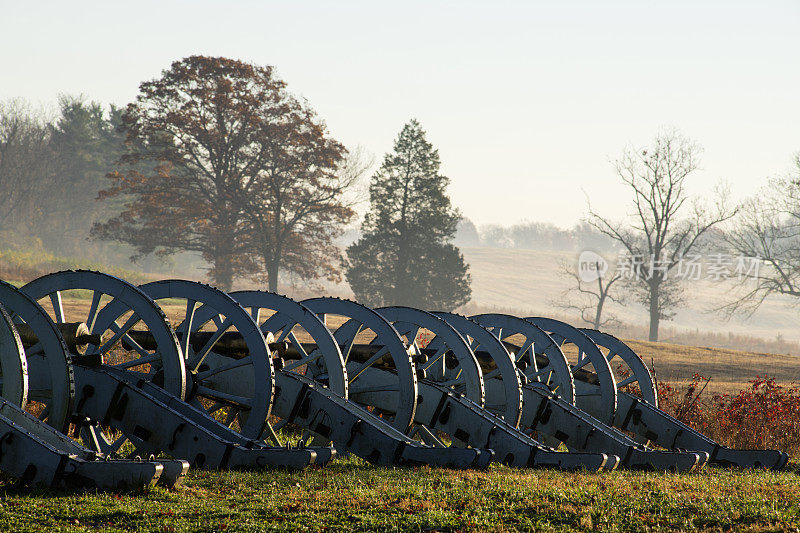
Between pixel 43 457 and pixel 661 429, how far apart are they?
9.46 meters

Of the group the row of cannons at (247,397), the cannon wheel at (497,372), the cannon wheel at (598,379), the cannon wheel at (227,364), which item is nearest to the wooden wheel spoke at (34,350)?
the row of cannons at (247,397)

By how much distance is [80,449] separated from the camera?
625 cm

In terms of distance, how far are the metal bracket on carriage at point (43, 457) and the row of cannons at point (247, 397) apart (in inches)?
0.4

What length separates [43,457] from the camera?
594cm

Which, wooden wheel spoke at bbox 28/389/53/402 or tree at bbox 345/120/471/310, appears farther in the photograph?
tree at bbox 345/120/471/310

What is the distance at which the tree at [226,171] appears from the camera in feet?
135

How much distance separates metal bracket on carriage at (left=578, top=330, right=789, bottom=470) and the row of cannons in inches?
1.2

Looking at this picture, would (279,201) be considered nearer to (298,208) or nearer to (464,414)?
(298,208)

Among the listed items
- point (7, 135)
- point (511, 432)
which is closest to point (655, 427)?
point (511, 432)

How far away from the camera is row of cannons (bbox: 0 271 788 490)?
6.57 metres

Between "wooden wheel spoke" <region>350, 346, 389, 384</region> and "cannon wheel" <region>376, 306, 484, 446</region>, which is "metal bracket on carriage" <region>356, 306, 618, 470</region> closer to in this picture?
"cannon wheel" <region>376, 306, 484, 446</region>

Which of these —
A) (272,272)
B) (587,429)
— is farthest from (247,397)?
(272,272)

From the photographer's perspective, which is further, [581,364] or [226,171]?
[226,171]

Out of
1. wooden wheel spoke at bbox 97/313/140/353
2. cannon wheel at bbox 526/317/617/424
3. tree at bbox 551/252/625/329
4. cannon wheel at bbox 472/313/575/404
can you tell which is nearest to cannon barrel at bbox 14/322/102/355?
wooden wheel spoke at bbox 97/313/140/353
